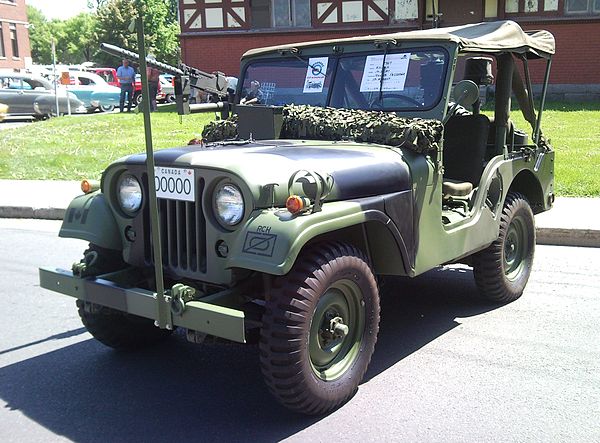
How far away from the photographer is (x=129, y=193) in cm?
396

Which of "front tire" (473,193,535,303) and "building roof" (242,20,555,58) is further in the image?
"front tire" (473,193,535,303)

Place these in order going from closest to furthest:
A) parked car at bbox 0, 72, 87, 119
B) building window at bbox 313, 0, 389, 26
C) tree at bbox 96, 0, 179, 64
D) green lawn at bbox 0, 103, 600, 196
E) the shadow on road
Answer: the shadow on road
green lawn at bbox 0, 103, 600, 196
building window at bbox 313, 0, 389, 26
parked car at bbox 0, 72, 87, 119
tree at bbox 96, 0, 179, 64

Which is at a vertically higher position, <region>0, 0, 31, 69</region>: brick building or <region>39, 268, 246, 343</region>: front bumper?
<region>0, 0, 31, 69</region>: brick building

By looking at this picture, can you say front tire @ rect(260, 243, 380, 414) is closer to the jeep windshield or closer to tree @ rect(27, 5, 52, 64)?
the jeep windshield

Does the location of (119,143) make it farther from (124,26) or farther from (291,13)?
(124,26)

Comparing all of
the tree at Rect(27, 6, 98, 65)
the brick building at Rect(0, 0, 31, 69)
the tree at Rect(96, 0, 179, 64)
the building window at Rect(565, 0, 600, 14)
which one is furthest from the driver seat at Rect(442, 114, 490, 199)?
the tree at Rect(27, 6, 98, 65)

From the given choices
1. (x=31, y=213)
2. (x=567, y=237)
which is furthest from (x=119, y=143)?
(x=567, y=237)

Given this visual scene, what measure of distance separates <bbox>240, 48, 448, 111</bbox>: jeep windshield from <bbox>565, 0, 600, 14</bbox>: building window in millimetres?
18270

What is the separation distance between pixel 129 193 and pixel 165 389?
1.17 m

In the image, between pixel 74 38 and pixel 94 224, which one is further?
pixel 74 38

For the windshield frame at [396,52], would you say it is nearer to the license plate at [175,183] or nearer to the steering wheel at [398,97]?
the steering wheel at [398,97]

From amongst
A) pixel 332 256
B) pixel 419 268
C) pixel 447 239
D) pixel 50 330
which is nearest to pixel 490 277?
pixel 447 239

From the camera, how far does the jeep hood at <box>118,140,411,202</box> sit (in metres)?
3.43

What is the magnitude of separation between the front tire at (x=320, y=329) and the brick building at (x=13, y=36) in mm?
42202
